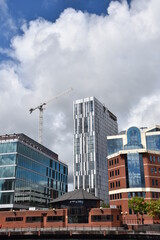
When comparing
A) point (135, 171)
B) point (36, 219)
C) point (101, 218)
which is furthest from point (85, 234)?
point (135, 171)

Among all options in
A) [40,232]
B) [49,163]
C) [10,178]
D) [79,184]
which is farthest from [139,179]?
[79,184]

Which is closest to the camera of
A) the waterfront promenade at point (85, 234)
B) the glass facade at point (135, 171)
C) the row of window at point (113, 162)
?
the waterfront promenade at point (85, 234)

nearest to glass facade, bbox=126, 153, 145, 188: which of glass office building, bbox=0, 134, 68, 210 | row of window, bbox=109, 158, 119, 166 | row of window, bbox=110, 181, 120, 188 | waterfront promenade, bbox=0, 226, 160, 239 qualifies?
row of window, bbox=110, 181, 120, 188

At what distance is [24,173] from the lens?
410 feet

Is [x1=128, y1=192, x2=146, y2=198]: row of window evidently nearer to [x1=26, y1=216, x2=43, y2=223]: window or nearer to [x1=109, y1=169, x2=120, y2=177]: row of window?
[x1=109, y1=169, x2=120, y2=177]: row of window

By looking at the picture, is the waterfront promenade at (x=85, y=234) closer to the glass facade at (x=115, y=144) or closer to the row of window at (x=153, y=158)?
the row of window at (x=153, y=158)

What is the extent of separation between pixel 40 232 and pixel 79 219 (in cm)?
1427

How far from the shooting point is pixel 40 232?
248 feet

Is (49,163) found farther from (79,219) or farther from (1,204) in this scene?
(79,219)

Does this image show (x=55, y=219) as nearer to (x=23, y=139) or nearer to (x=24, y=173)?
(x=24, y=173)

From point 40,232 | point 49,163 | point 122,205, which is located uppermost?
point 49,163

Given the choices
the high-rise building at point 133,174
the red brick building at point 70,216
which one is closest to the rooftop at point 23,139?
the red brick building at point 70,216

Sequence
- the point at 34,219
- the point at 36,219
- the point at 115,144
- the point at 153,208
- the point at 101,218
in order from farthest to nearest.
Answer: the point at 115,144
the point at 34,219
the point at 36,219
the point at 153,208
the point at 101,218

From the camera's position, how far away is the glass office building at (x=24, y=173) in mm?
116562
